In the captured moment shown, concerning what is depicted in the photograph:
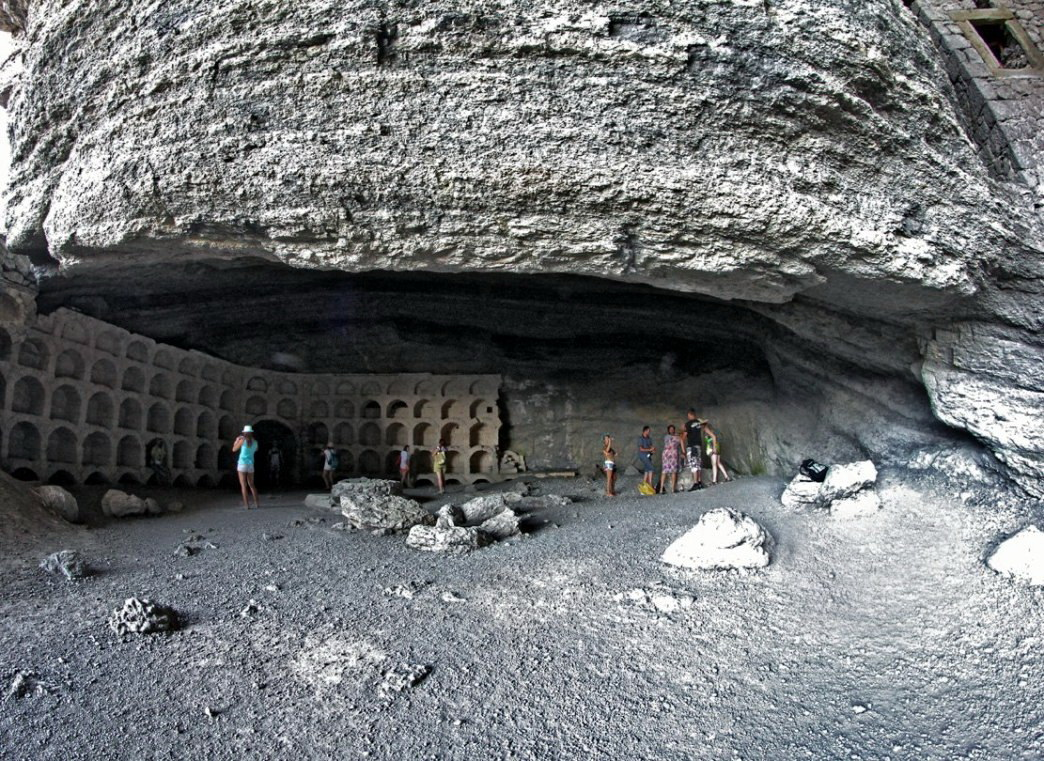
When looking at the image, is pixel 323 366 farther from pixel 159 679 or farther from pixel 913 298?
pixel 913 298

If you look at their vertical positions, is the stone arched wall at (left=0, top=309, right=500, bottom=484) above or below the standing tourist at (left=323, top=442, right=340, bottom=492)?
above

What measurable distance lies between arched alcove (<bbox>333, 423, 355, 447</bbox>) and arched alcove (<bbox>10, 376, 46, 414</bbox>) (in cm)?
529

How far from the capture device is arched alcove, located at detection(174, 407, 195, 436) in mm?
10625

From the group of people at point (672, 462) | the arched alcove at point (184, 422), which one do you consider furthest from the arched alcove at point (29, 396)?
the group of people at point (672, 462)

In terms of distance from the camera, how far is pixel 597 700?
3.51 meters

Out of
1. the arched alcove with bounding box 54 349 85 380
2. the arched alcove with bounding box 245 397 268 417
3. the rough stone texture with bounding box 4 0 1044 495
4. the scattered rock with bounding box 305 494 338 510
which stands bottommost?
the scattered rock with bounding box 305 494 338 510

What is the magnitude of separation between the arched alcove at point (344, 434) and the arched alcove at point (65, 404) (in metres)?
4.80

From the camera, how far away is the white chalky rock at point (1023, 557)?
452 centimetres

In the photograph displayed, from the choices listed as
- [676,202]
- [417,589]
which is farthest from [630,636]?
[676,202]

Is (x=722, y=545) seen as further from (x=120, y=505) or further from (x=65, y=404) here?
(x=65, y=404)

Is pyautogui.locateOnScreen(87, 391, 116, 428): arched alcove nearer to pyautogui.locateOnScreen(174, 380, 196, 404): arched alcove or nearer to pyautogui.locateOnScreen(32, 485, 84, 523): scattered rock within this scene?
pyautogui.locateOnScreen(174, 380, 196, 404): arched alcove

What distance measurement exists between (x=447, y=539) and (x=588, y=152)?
12.3 feet

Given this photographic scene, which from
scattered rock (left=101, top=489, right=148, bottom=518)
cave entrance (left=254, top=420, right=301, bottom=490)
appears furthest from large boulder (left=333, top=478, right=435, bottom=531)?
cave entrance (left=254, top=420, right=301, bottom=490)

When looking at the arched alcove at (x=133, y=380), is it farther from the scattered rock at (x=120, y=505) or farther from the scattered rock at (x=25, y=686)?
the scattered rock at (x=25, y=686)
